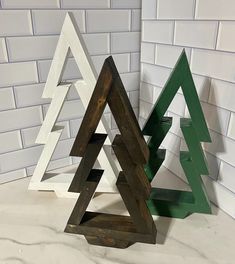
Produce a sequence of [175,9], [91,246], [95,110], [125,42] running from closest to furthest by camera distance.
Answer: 1. [95,110]
2. [91,246]
3. [175,9]
4. [125,42]

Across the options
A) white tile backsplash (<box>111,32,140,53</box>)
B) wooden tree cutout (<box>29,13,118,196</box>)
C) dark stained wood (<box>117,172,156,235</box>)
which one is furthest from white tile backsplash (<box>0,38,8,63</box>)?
dark stained wood (<box>117,172,156,235</box>)

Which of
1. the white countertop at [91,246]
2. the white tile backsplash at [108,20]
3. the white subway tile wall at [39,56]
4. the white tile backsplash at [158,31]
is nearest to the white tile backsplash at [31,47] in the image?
the white subway tile wall at [39,56]

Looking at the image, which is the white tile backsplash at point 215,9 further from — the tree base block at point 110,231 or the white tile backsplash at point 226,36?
the tree base block at point 110,231

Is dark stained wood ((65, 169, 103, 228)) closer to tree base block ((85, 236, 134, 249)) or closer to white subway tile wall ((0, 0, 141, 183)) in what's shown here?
tree base block ((85, 236, 134, 249))

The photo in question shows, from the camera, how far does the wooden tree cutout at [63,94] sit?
24.2 inches

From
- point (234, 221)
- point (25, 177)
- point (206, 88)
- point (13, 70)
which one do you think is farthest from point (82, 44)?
point (234, 221)

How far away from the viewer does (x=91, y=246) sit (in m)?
0.58

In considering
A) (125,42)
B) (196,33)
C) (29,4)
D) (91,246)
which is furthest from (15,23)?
(91,246)

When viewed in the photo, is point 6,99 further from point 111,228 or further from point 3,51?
point 111,228

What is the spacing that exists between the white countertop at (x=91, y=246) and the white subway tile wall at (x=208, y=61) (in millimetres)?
92

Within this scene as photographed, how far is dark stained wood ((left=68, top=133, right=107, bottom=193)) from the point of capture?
0.50 m

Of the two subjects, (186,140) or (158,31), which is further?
(158,31)

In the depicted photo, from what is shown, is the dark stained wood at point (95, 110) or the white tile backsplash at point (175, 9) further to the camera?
the white tile backsplash at point (175, 9)

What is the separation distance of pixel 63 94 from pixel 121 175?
0.80 feet
